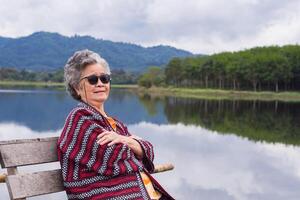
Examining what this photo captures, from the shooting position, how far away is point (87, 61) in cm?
349

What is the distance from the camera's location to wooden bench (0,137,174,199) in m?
3.00

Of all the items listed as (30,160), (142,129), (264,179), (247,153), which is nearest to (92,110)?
(30,160)

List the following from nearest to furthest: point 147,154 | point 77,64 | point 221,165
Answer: point 77,64, point 147,154, point 221,165

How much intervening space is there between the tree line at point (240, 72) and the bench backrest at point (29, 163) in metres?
85.8

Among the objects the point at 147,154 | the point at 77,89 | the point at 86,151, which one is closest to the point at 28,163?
the point at 86,151

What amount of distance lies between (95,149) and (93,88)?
51 cm

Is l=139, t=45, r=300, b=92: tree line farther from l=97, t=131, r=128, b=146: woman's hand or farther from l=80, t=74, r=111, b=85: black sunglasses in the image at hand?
l=97, t=131, r=128, b=146: woman's hand

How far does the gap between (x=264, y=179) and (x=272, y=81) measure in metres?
76.1

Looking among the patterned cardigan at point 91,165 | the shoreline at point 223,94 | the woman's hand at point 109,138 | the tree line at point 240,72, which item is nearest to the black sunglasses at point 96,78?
the patterned cardigan at point 91,165

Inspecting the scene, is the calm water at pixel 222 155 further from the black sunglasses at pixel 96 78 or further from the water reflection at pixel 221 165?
the black sunglasses at pixel 96 78

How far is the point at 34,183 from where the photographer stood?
3133 mm

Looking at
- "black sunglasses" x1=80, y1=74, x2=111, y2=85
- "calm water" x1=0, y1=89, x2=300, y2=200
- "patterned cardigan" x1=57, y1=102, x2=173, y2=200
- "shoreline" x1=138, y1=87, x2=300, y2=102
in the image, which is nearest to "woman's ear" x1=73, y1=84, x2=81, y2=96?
"black sunglasses" x1=80, y1=74, x2=111, y2=85

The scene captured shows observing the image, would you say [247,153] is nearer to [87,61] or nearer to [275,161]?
[275,161]

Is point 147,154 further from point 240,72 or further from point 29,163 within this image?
point 240,72
